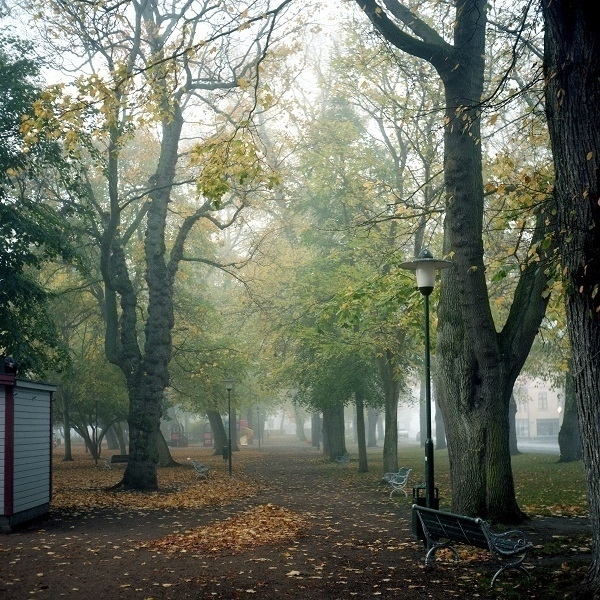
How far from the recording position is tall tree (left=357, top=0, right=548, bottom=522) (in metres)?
13.0

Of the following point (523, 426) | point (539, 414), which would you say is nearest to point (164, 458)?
point (539, 414)

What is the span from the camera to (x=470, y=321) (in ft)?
43.4

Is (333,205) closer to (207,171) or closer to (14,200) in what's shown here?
(14,200)

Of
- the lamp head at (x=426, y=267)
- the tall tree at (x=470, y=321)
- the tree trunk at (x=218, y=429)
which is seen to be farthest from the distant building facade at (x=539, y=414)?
the lamp head at (x=426, y=267)

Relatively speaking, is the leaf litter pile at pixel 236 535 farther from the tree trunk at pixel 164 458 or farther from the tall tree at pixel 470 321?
the tree trunk at pixel 164 458

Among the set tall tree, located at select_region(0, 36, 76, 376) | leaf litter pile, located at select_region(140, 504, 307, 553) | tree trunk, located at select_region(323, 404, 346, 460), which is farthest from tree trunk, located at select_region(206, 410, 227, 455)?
leaf litter pile, located at select_region(140, 504, 307, 553)

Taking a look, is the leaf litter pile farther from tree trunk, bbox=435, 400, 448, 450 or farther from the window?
the window

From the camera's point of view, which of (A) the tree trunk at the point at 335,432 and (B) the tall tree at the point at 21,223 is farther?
(A) the tree trunk at the point at 335,432

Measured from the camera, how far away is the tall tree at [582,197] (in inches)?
288

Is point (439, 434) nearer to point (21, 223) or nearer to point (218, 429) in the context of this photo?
point (218, 429)

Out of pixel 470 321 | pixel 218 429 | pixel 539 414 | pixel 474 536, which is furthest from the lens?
pixel 539 414

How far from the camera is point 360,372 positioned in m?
29.5

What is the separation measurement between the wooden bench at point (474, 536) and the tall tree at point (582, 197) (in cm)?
156

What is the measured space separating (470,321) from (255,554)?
5.24m
